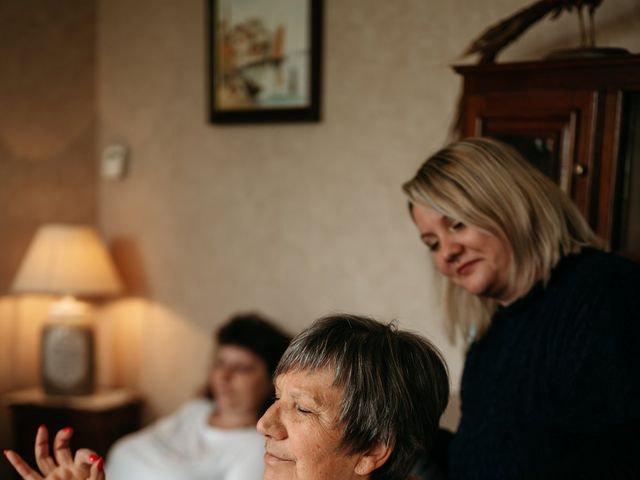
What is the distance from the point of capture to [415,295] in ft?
9.72

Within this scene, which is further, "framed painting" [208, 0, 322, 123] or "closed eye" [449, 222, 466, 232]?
"framed painting" [208, 0, 322, 123]

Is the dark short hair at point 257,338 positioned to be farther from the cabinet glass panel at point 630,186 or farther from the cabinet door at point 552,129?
the cabinet glass panel at point 630,186

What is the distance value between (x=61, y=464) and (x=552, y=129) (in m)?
1.47

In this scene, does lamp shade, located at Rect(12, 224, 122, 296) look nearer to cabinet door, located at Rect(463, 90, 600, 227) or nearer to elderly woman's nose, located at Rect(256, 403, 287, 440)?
cabinet door, located at Rect(463, 90, 600, 227)

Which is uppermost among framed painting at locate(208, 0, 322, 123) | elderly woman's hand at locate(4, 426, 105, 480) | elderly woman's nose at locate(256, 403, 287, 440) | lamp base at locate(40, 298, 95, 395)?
framed painting at locate(208, 0, 322, 123)

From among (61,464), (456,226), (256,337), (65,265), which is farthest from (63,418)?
(456,226)

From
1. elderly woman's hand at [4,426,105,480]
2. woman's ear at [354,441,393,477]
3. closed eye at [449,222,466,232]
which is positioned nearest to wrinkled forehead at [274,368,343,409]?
woman's ear at [354,441,393,477]

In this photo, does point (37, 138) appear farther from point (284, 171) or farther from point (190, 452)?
point (190, 452)

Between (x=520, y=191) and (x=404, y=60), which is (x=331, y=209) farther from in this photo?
(x=520, y=191)

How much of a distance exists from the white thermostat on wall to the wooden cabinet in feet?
6.87

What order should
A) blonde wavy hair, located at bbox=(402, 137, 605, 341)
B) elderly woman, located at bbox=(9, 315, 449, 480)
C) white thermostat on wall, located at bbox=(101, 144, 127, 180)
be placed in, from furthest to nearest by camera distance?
white thermostat on wall, located at bbox=(101, 144, 127, 180)
blonde wavy hair, located at bbox=(402, 137, 605, 341)
elderly woman, located at bbox=(9, 315, 449, 480)

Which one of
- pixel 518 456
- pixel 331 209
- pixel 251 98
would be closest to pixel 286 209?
pixel 331 209

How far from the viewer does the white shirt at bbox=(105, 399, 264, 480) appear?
9.59 feet

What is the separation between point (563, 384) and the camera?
62.7 inches
